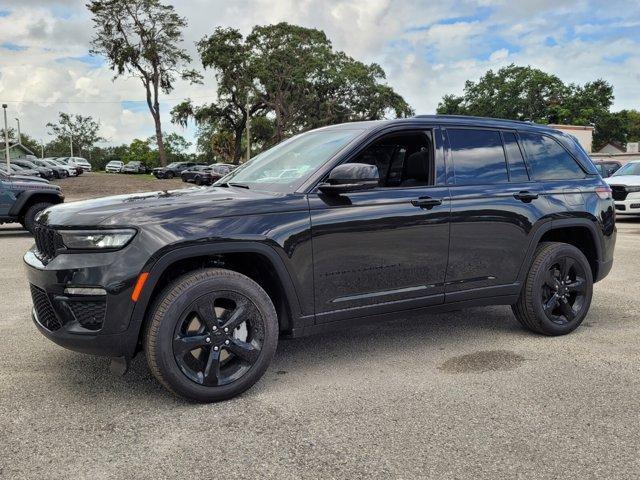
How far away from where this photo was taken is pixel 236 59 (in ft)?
147

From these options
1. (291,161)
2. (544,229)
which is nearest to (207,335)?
(291,161)

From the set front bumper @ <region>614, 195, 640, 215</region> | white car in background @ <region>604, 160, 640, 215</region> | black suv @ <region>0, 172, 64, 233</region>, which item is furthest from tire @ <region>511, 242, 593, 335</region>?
front bumper @ <region>614, 195, 640, 215</region>

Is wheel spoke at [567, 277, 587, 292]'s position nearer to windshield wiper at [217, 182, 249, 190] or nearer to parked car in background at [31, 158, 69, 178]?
windshield wiper at [217, 182, 249, 190]

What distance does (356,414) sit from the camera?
3.28 m

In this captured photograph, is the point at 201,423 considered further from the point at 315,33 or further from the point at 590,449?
the point at 315,33

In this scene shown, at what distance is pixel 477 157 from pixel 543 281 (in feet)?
3.76

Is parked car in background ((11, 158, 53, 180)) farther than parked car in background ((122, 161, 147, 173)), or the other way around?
parked car in background ((122, 161, 147, 173))

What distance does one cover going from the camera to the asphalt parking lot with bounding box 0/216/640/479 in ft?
9.00

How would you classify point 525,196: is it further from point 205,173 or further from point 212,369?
point 205,173

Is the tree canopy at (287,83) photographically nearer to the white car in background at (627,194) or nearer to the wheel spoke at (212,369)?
the white car in background at (627,194)

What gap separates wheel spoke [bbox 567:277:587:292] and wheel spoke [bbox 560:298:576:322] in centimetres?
12

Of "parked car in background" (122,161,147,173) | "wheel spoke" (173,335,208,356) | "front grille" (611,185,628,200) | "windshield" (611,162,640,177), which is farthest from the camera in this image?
"parked car in background" (122,161,147,173)

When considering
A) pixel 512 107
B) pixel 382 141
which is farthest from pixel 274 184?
pixel 512 107

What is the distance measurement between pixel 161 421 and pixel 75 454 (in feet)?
1.60
